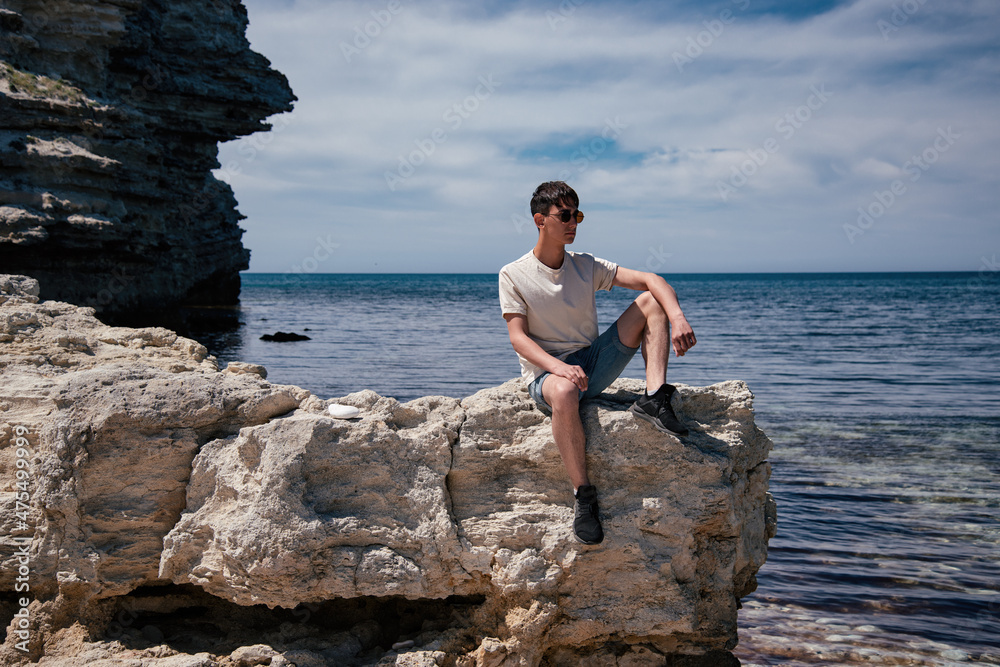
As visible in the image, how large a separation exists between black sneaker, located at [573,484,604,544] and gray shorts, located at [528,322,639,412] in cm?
56

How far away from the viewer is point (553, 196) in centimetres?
439

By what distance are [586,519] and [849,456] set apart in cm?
876

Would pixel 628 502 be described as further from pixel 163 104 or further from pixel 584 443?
pixel 163 104

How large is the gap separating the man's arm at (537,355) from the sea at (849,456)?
318 centimetres

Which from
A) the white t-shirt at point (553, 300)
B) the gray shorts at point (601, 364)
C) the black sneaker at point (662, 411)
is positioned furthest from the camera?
the white t-shirt at point (553, 300)

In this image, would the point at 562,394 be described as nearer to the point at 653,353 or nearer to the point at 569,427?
the point at 569,427

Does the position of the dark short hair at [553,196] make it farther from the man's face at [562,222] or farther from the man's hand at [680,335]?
the man's hand at [680,335]

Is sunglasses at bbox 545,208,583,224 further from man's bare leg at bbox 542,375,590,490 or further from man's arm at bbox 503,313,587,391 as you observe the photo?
man's bare leg at bbox 542,375,590,490

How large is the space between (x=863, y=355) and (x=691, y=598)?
2208 centimetres

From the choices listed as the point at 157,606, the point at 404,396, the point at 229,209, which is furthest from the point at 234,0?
the point at 157,606

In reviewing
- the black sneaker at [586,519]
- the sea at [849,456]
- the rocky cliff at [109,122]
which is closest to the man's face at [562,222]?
the black sneaker at [586,519]

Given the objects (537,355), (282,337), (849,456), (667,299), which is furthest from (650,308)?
(282,337)

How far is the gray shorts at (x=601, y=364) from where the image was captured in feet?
14.2

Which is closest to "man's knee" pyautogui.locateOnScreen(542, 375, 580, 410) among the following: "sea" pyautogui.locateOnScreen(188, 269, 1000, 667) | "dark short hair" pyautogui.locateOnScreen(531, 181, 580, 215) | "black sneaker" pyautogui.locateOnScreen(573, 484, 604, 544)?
"black sneaker" pyautogui.locateOnScreen(573, 484, 604, 544)
